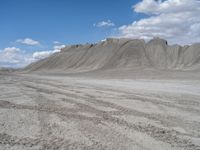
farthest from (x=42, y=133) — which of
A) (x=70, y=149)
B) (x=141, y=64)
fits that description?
(x=141, y=64)

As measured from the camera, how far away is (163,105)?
1562 cm

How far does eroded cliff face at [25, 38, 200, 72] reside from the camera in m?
76.6

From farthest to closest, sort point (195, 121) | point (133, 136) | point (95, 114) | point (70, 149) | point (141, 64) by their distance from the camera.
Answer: point (141, 64) < point (95, 114) < point (195, 121) < point (133, 136) < point (70, 149)

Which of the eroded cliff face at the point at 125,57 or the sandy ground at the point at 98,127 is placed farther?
the eroded cliff face at the point at 125,57

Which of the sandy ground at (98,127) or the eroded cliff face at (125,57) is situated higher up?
the eroded cliff face at (125,57)

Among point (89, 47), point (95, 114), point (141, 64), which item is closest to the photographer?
point (95, 114)

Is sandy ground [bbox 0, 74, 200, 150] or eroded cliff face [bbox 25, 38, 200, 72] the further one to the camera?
eroded cliff face [bbox 25, 38, 200, 72]

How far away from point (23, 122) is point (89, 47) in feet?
292

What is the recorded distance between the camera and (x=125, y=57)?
82.1 m

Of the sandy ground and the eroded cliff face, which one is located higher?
the eroded cliff face

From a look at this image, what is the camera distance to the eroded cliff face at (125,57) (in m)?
76.6

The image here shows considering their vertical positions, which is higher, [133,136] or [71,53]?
[71,53]

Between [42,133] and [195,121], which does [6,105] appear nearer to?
[42,133]

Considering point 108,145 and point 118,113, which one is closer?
point 108,145
